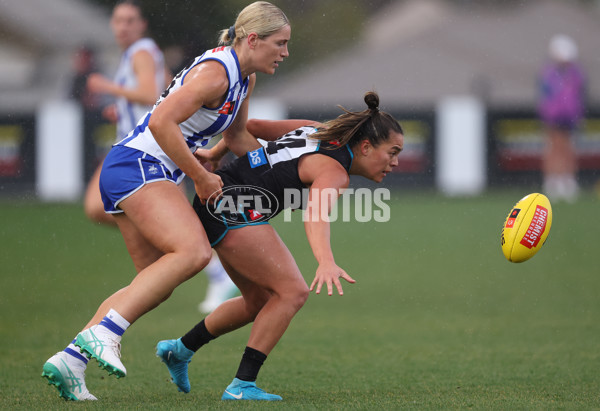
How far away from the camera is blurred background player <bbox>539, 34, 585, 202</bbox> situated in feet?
46.9

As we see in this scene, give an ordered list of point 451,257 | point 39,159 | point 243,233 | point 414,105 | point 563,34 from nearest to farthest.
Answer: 1. point 243,233
2. point 451,257
3. point 39,159
4. point 414,105
5. point 563,34

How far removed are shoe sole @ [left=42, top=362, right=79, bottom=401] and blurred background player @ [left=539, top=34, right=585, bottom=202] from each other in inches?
433

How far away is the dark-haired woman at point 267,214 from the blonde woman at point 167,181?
200mm

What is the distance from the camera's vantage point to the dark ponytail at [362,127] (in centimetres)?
414

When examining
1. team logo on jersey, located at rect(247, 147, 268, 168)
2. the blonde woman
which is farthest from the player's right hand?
team logo on jersey, located at rect(247, 147, 268, 168)

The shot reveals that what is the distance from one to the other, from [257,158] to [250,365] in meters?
0.93

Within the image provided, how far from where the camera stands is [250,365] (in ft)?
13.3

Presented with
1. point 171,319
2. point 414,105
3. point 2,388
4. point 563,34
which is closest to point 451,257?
point 171,319

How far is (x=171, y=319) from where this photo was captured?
6336mm

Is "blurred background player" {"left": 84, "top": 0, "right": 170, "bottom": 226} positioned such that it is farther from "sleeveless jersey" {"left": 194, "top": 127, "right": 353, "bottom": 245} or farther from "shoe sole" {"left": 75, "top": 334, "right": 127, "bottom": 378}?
"shoe sole" {"left": 75, "top": 334, "right": 127, "bottom": 378}

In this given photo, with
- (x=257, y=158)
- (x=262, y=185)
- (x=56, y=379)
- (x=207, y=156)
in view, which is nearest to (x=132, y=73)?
(x=207, y=156)

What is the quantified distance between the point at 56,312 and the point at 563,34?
93.8ft

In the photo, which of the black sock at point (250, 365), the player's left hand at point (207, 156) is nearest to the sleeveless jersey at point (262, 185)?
the player's left hand at point (207, 156)

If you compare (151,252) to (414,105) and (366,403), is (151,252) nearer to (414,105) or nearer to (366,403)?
(366,403)
